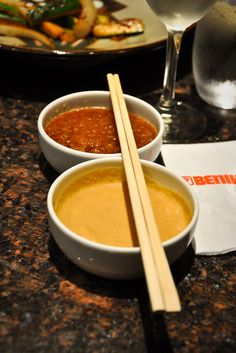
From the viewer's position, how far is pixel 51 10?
1.67 meters

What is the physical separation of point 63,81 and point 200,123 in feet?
1.53

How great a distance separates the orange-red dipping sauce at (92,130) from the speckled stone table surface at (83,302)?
0.49ft

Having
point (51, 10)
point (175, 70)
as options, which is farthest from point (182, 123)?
point (51, 10)

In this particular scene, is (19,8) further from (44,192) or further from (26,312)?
(26,312)

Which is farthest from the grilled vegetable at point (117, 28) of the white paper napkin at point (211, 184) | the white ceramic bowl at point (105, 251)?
the white ceramic bowl at point (105, 251)

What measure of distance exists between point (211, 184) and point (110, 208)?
0.33m

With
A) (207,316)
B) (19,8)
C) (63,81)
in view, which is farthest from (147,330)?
(19,8)

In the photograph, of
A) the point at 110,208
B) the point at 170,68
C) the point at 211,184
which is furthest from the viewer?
the point at 170,68

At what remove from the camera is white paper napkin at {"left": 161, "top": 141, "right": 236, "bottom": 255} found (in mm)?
1060

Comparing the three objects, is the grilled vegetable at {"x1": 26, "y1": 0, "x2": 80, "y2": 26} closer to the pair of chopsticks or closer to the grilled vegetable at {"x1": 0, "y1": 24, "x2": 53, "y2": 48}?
the grilled vegetable at {"x1": 0, "y1": 24, "x2": 53, "y2": 48}

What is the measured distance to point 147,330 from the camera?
0.89 meters

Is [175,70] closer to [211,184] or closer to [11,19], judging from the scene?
[211,184]

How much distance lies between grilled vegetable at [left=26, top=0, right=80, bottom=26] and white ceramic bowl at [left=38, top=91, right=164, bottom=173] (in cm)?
47

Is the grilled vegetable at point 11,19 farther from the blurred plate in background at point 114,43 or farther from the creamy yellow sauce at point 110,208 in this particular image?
the creamy yellow sauce at point 110,208
